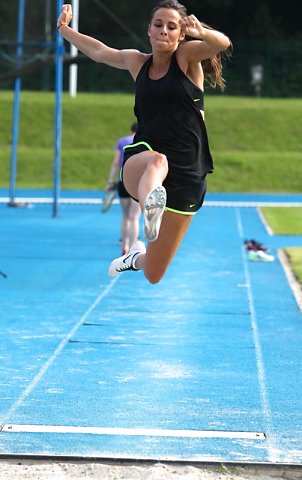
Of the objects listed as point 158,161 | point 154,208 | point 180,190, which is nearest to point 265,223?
point 180,190

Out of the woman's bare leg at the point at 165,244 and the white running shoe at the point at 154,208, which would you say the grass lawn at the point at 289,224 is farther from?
the white running shoe at the point at 154,208

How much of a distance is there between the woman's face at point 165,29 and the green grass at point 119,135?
2951cm

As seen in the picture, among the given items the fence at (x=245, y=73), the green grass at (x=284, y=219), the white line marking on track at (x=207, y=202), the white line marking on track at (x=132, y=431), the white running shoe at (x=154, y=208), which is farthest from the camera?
the fence at (x=245, y=73)

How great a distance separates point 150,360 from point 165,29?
3.24 m

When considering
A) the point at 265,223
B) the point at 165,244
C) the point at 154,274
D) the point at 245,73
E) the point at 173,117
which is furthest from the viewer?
the point at 245,73

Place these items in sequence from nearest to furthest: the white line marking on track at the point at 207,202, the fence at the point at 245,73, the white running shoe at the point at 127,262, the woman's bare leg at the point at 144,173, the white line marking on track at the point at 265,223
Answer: the woman's bare leg at the point at 144,173, the white running shoe at the point at 127,262, the white line marking on track at the point at 265,223, the white line marking on track at the point at 207,202, the fence at the point at 245,73

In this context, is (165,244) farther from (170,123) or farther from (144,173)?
(170,123)

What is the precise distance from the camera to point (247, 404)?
7293mm

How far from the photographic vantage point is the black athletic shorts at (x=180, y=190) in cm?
670

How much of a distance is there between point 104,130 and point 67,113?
1786mm

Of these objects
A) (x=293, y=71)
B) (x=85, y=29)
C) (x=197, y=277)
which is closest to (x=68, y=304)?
(x=197, y=277)

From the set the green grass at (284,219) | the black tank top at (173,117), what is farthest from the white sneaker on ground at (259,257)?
the black tank top at (173,117)

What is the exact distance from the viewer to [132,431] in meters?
6.47

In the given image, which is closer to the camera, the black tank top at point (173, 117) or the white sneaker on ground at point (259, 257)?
the black tank top at point (173, 117)
